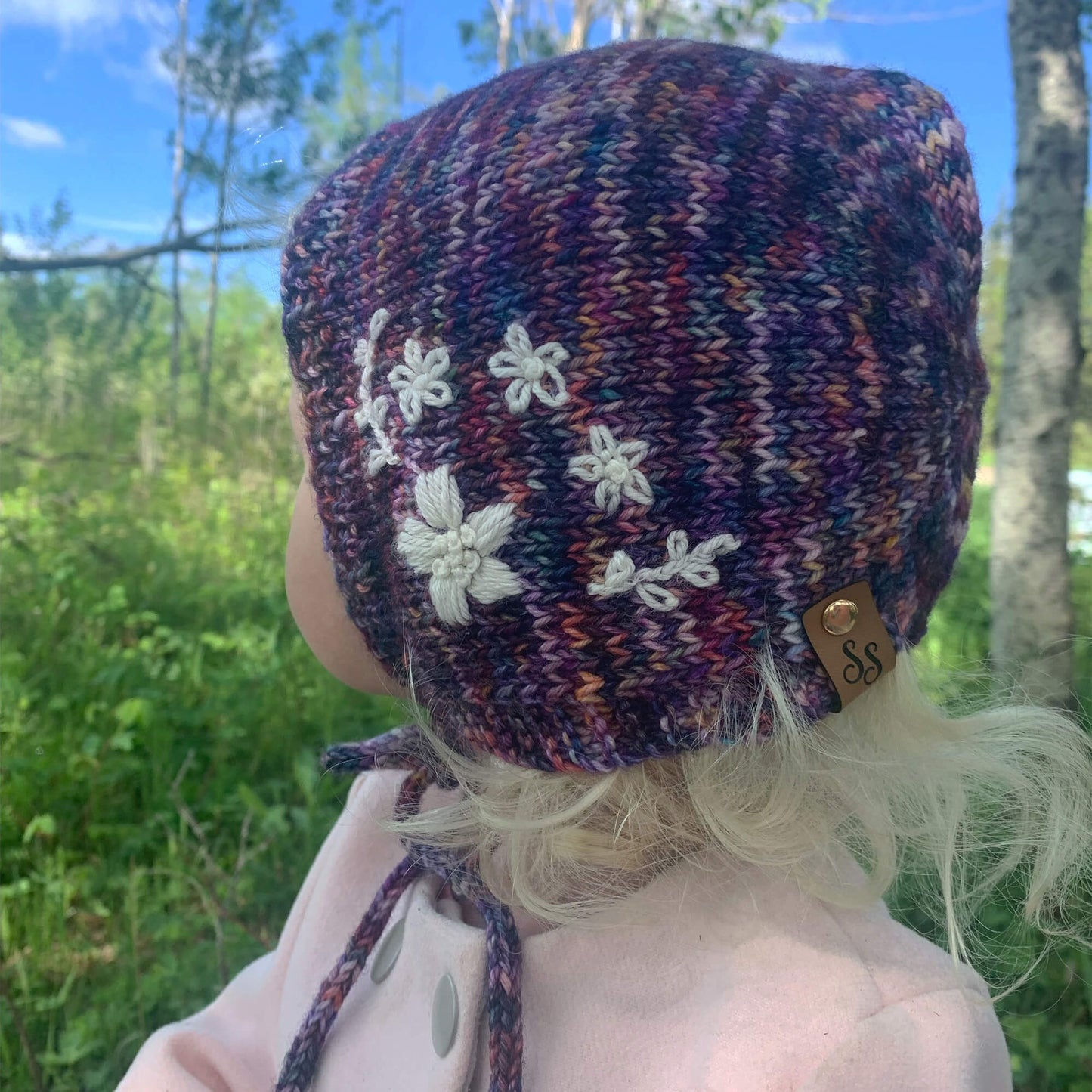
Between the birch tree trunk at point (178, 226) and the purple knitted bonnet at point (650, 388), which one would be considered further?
the birch tree trunk at point (178, 226)

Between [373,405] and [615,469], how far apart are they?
0.29 m

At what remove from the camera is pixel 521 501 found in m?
0.85

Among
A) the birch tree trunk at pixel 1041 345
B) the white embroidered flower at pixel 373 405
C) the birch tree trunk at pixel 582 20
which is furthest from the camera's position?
the birch tree trunk at pixel 582 20

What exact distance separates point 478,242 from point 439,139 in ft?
0.59

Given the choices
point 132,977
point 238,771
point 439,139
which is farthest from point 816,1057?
point 238,771

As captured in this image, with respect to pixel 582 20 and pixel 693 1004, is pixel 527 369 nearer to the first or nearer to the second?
pixel 693 1004

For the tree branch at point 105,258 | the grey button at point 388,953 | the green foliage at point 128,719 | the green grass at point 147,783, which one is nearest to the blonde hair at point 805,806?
the grey button at point 388,953

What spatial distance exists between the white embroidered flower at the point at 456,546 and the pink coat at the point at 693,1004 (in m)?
0.40

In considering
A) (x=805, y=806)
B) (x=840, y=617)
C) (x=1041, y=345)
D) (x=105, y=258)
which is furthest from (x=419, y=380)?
(x=1041, y=345)

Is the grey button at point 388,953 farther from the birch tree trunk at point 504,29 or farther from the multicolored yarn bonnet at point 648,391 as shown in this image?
the birch tree trunk at point 504,29

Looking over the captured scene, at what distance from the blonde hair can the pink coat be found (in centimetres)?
4

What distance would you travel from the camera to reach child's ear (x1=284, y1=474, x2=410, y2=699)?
1082 millimetres

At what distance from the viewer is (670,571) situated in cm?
82

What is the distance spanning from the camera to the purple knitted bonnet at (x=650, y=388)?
817 mm
